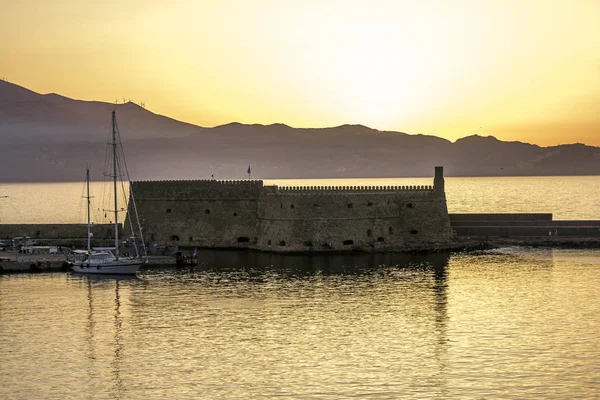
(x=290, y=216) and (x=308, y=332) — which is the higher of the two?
(x=290, y=216)

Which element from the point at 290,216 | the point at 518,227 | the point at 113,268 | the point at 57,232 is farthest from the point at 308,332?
the point at 57,232

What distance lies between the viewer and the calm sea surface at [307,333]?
109ft

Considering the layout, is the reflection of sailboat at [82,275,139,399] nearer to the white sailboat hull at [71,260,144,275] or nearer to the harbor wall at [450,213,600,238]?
the white sailboat hull at [71,260,144,275]

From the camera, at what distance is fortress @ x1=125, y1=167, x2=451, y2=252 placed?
67.8 metres

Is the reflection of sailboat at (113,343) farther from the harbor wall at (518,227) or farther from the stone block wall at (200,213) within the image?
the harbor wall at (518,227)

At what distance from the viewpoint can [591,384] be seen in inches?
1296

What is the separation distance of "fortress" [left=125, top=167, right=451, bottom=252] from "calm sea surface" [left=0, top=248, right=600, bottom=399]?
20.5ft

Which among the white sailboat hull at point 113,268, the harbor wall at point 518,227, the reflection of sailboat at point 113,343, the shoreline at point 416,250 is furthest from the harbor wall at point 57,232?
the harbor wall at point 518,227

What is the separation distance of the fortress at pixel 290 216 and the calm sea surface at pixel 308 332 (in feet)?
18.0

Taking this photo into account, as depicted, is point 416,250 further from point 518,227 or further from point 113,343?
point 113,343

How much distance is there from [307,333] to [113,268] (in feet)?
76.3

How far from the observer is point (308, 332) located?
4119 cm

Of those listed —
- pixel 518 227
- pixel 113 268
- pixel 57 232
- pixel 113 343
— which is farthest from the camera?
pixel 518 227

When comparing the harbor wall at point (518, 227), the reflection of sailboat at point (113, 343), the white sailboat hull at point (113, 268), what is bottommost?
the reflection of sailboat at point (113, 343)
